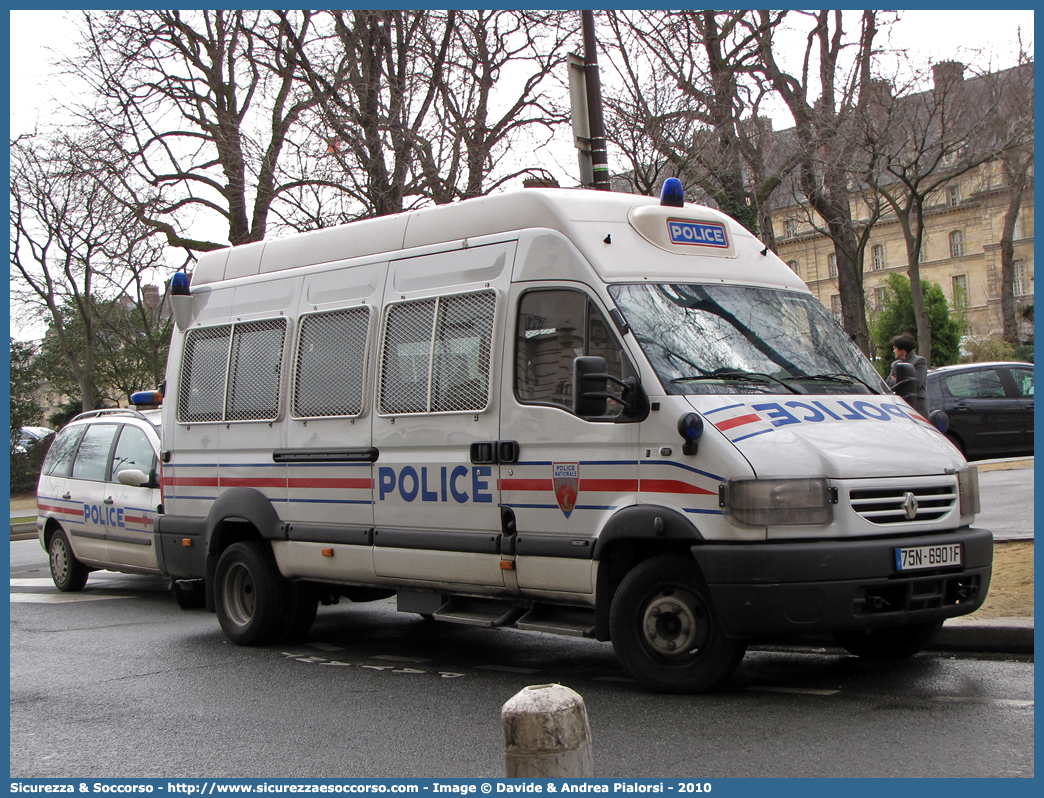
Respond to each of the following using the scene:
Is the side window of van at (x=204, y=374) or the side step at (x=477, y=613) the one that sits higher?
the side window of van at (x=204, y=374)

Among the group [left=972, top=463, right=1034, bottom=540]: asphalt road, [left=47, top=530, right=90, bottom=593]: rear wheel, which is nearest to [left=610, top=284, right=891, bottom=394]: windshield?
[left=972, top=463, right=1034, bottom=540]: asphalt road

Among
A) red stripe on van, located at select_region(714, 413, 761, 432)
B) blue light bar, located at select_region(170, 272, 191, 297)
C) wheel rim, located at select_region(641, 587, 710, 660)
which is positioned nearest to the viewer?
red stripe on van, located at select_region(714, 413, 761, 432)

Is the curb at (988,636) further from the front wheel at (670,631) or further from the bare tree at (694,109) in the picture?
the bare tree at (694,109)

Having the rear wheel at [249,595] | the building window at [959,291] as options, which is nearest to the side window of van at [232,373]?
the rear wheel at [249,595]

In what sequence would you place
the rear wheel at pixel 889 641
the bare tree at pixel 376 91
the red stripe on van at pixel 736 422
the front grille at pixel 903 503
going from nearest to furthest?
the front grille at pixel 903 503
the red stripe on van at pixel 736 422
the rear wheel at pixel 889 641
the bare tree at pixel 376 91

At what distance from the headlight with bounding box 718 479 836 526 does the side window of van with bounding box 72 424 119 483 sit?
837 centimetres

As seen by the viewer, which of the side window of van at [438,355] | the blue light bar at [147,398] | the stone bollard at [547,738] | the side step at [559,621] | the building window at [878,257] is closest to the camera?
the stone bollard at [547,738]

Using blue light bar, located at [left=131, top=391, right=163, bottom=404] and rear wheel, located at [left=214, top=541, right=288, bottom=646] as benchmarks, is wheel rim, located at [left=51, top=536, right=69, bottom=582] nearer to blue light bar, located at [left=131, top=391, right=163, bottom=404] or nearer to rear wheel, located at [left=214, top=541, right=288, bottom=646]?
blue light bar, located at [left=131, top=391, right=163, bottom=404]

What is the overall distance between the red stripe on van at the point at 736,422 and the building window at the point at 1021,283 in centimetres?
7673

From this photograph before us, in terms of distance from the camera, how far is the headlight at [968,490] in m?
6.31

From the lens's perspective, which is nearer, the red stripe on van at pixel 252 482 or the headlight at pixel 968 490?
the headlight at pixel 968 490

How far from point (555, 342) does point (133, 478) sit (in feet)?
19.4

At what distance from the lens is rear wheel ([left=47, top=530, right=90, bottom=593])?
12883 millimetres

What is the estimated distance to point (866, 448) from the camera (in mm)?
6047
